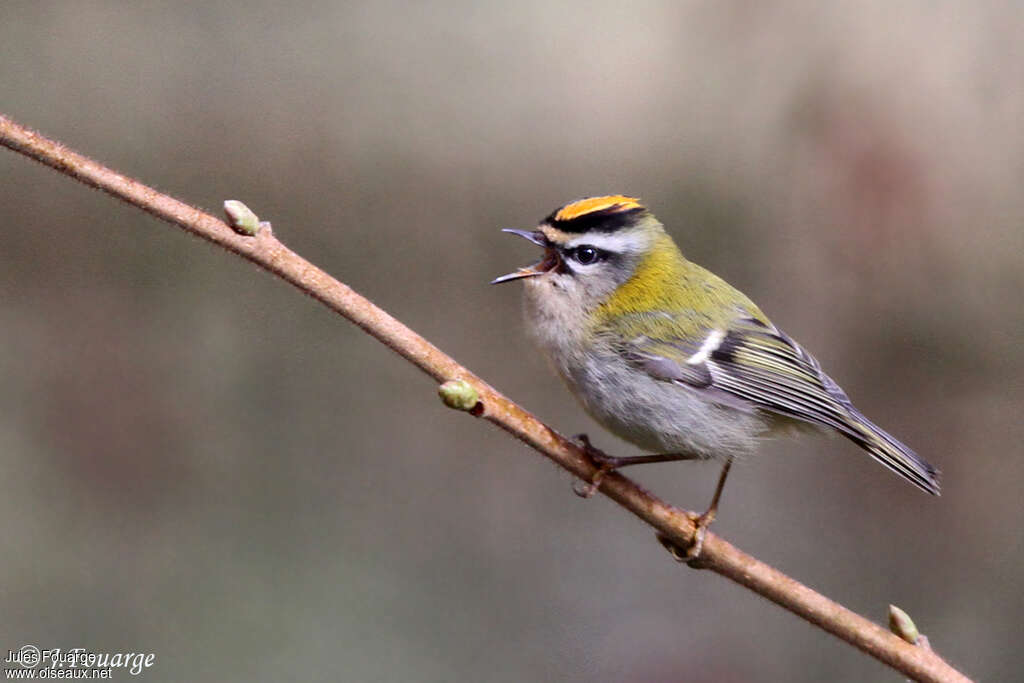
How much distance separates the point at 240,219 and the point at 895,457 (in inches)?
52.3

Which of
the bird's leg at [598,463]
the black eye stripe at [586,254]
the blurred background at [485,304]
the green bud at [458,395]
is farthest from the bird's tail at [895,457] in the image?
the blurred background at [485,304]

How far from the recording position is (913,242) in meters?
4.00

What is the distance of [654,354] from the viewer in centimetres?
204

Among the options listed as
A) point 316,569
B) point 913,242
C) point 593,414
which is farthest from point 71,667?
point 913,242

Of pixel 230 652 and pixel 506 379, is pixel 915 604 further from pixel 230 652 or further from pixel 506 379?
pixel 230 652

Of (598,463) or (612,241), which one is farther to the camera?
(612,241)

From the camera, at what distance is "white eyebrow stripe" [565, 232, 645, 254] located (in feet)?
6.83

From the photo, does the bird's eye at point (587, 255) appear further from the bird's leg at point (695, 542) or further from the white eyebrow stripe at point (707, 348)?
the bird's leg at point (695, 542)

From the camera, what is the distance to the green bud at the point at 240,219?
4.65ft

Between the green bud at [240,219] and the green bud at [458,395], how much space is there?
0.35m

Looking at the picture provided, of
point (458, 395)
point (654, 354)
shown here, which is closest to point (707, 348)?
point (654, 354)

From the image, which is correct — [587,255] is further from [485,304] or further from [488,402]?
[485,304]

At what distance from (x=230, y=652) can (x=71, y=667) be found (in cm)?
48

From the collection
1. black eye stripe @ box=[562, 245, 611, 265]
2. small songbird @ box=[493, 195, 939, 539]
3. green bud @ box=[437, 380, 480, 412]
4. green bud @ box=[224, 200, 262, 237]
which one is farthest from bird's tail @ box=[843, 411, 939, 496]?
green bud @ box=[224, 200, 262, 237]
